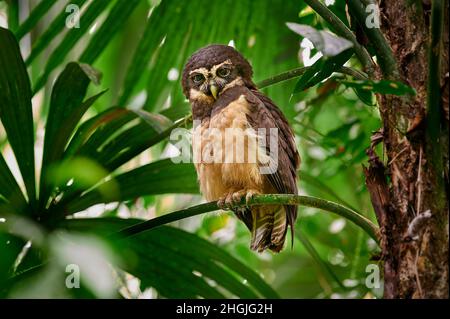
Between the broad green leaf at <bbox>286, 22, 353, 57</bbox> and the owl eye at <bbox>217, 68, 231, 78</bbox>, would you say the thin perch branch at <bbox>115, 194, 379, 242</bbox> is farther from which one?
the owl eye at <bbox>217, 68, 231, 78</bbox>

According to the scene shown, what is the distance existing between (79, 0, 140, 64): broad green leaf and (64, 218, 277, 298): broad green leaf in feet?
2.75

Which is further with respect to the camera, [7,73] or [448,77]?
[7,73]

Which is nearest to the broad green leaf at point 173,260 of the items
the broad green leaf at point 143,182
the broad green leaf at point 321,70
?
the broad green leaf at point 143,182

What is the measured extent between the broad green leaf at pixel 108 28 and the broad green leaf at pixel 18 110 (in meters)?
0.45

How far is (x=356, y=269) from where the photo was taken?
504cm

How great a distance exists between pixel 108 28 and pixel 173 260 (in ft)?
3.89

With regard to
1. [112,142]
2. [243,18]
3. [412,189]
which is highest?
[243,18]

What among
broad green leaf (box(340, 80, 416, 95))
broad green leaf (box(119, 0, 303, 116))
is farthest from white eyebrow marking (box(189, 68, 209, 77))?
broad green leaf (box(340, 80, 416, 95))

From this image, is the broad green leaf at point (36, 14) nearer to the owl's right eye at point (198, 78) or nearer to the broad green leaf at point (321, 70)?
the owl's right eye at point (198, 78)
